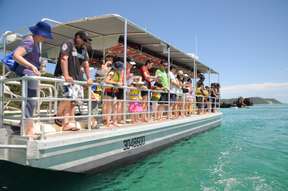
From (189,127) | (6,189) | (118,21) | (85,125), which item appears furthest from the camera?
(189,127)

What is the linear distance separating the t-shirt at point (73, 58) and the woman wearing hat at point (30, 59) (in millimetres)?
400

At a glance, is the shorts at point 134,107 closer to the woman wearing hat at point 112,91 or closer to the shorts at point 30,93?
the woman wearing hat at point 112,91

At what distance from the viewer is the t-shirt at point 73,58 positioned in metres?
4.76

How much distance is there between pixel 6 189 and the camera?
4609 millimetres

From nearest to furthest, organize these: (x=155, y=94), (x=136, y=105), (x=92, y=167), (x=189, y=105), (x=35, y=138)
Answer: (x=35, y=138) → (x=92, y=167) → (x=136, y=105) → (x=155, y=94) → (x=189, y=105)

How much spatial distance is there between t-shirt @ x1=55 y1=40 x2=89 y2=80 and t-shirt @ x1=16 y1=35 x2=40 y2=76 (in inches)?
16.8

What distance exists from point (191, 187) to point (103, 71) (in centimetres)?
335

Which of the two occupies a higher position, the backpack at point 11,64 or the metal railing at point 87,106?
the backpack at point 11,64

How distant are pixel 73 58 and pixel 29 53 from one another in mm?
792

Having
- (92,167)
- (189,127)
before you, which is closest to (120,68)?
(92,167)

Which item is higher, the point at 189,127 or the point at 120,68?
the point at 120,68

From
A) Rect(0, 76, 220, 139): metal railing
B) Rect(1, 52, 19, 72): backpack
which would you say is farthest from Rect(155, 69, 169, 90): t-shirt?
Rect(1, 52, 19, 72): backpack

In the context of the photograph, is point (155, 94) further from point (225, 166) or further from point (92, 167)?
point (92, 167)

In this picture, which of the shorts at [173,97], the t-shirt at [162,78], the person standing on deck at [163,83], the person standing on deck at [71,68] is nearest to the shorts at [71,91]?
the person standing on deck at [71,68]
